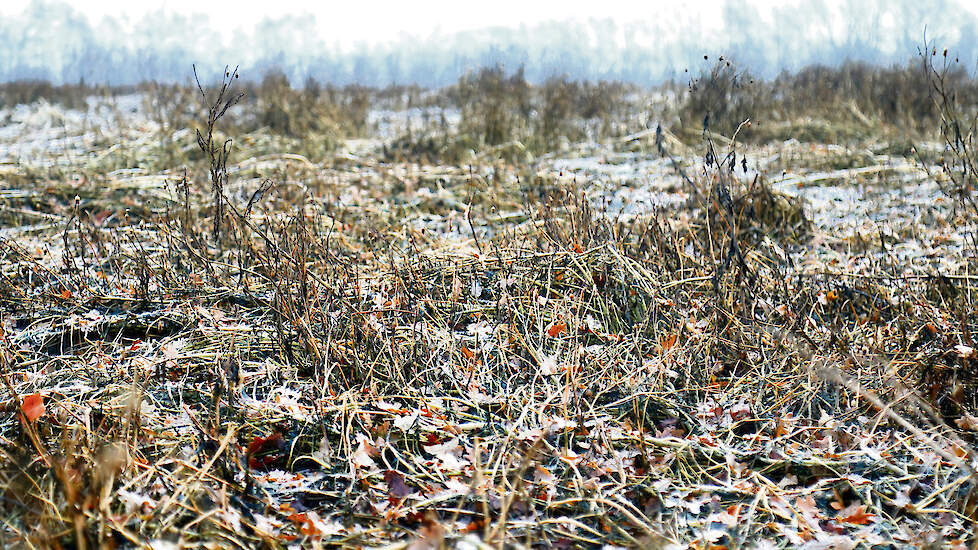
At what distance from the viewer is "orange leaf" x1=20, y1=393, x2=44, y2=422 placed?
93.0 inches

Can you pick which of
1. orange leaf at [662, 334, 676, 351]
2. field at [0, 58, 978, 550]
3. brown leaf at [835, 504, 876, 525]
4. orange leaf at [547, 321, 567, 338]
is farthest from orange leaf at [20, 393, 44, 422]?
brown leaf at [835, 504, 876, 525]

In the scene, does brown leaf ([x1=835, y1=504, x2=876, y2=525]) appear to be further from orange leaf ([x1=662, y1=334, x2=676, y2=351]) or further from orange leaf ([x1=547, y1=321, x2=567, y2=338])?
orange leaf ([x1=547, y1=321, x2=567, y2=338])

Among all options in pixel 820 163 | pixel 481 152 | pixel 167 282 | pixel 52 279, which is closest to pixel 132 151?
pixel 481 152

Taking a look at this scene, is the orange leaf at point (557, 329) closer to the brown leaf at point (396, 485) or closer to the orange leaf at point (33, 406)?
the brown leaf at point (396, 485)

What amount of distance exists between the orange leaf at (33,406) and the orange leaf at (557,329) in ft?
→ 6.92

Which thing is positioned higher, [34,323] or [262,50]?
[262,50]

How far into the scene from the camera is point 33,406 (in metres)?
2.41

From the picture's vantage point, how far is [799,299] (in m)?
3.55

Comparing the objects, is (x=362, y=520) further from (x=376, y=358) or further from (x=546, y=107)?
(x=546, y=107)

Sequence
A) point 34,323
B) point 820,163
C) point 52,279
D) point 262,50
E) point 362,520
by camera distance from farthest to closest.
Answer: point 262,50
point 820,163
point 52,279
point 34,323
point 362,520

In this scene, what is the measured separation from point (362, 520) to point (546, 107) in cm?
873

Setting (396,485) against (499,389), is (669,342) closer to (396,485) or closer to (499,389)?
(499,389)

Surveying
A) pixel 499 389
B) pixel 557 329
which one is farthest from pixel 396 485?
pixel 557 329

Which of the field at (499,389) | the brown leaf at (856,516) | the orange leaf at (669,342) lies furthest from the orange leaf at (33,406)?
the brown leaf at (856,516)
